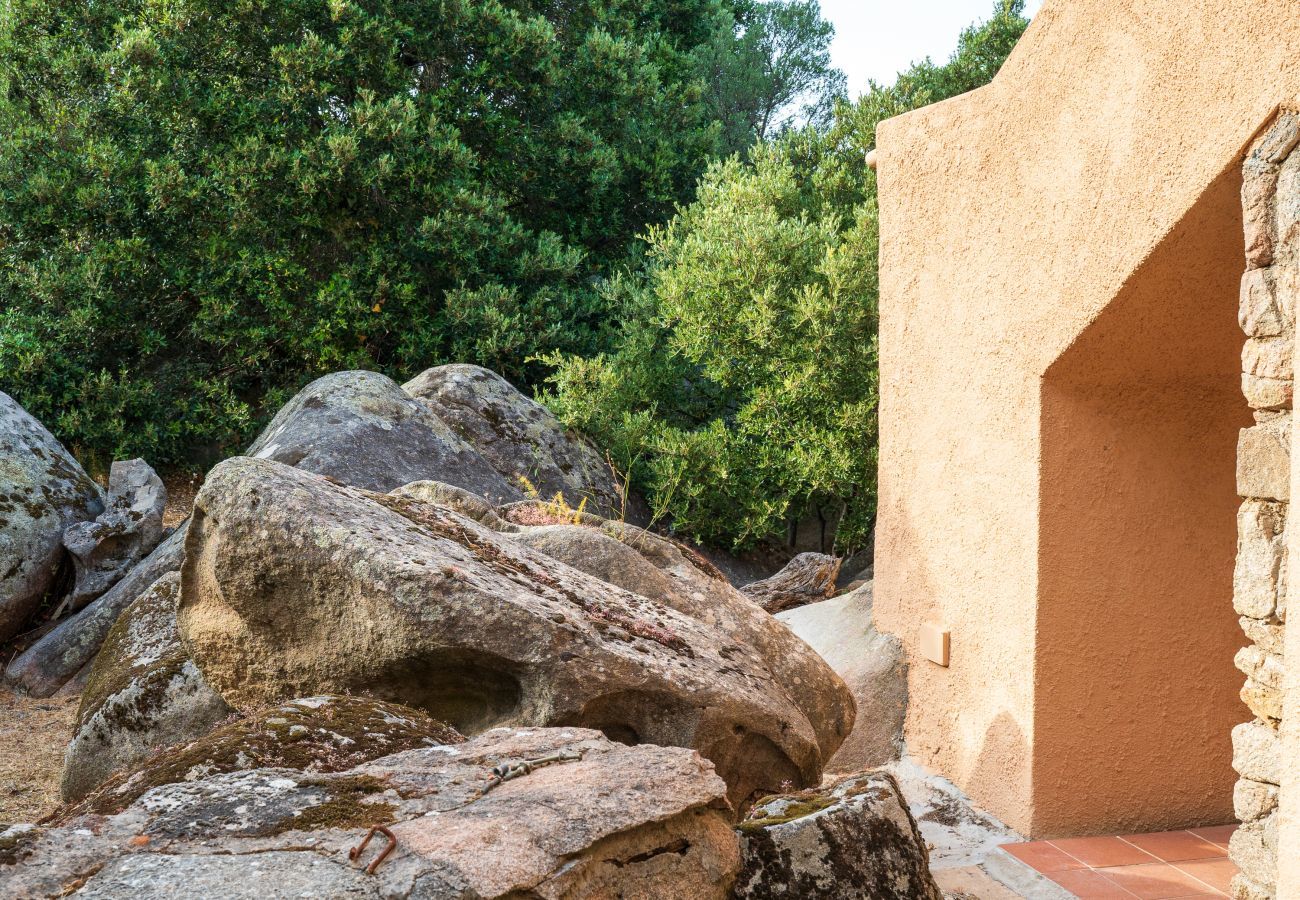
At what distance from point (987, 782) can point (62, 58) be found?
36.1 ft

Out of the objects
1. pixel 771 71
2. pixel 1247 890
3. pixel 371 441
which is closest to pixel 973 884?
pixel 1247 890

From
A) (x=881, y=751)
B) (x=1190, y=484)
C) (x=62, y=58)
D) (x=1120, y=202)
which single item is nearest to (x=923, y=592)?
(x=881, y=751)

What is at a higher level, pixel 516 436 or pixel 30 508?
pixel 516 436

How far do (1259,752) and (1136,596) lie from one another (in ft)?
5.54

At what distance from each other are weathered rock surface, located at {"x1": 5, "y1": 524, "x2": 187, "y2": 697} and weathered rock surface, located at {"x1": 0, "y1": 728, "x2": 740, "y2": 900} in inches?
226

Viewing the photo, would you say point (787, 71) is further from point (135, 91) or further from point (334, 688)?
point (334, 688)

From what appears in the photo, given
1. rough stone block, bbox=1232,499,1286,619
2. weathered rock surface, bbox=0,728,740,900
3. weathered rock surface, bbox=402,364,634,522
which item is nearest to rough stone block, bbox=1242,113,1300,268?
rough stone block, bbox=1232,499,1286,619

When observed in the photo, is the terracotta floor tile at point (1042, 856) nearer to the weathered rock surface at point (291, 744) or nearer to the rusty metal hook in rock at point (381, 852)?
the weathered rock surface at point (291, 744)

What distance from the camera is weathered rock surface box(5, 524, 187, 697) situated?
25.5ft

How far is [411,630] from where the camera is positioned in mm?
3613

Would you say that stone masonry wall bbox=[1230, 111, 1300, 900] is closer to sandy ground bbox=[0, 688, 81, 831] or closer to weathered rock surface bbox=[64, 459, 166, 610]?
sandy ground bbox=[0, 688, 81, 831]

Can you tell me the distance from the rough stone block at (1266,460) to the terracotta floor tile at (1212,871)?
194 cm

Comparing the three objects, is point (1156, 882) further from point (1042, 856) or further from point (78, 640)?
point (78, 640)

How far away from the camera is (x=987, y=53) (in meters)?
12.2
